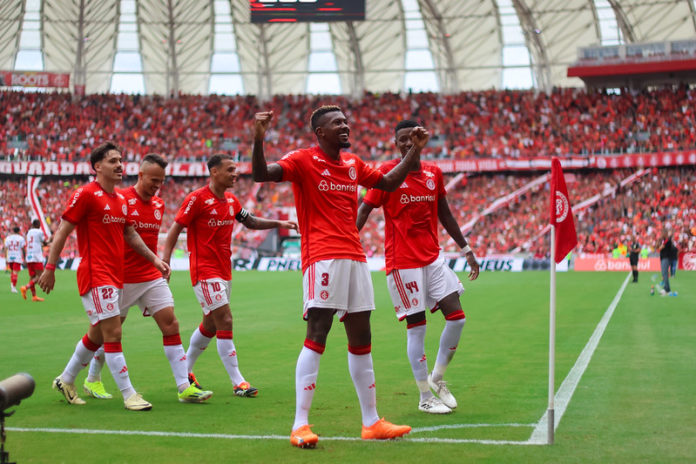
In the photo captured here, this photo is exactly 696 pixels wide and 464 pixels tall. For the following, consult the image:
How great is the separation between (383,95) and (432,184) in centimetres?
5412

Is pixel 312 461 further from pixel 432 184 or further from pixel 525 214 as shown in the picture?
pixel 525 214

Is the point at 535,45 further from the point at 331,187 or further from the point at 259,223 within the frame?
the point at 331,187

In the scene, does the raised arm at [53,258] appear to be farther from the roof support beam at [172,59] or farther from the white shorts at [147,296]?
the roof support beam at [172,59]

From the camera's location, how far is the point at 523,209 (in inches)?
2069

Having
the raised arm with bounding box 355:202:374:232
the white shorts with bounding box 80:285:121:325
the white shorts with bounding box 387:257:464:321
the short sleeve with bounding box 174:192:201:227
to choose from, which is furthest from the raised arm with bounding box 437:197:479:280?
the white shorts with bounding box 80:285:121:325

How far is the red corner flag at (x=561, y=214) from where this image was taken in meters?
6.36

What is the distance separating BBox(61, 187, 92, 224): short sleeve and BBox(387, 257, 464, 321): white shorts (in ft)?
9.73

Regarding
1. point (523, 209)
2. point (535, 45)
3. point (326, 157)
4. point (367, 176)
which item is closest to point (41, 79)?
point (535, 45)

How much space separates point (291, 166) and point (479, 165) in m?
48.7

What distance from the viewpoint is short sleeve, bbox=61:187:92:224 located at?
8.13 meters

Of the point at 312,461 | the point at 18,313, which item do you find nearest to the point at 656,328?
the point at 312,461

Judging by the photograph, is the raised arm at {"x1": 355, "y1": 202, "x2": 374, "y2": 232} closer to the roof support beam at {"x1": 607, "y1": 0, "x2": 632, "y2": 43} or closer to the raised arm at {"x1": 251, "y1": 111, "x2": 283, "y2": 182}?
the raised arm at {"x1": 251, "y1": 111, "x2": 283, "y2": 182}

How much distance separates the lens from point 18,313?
757 inches

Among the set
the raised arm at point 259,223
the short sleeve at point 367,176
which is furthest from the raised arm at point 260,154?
the raised arm at point 259,223
